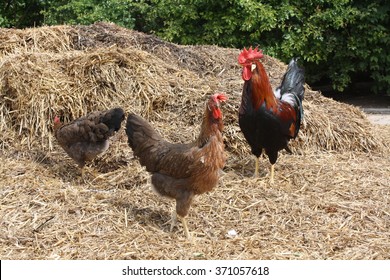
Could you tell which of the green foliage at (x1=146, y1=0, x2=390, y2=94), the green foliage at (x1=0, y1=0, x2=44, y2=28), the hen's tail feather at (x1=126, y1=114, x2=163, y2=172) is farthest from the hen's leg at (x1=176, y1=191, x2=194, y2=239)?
the green foliage at (x1=0, y1=0, x2=44, y2=28)

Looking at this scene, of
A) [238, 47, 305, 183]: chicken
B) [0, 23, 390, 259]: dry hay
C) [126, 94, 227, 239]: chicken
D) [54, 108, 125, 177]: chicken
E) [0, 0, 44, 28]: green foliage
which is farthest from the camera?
[0, 0, 44, 28]: green foliage

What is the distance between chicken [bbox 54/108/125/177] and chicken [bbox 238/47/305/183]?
1334 millimetres

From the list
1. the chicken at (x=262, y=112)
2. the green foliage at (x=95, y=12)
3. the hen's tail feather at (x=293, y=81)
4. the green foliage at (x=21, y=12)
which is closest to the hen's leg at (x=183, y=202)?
the chicken at (x=262, y=112)

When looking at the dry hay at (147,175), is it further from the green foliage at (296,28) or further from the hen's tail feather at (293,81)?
the green foliage at (296,28)

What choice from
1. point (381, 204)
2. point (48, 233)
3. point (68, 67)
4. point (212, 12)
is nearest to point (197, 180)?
point (48, 233)

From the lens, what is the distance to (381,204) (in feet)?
18.7

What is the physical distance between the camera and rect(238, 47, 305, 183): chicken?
5.97 m

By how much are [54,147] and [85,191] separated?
51.9 inches

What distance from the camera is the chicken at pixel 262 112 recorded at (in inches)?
235

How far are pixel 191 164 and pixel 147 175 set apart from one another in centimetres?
145

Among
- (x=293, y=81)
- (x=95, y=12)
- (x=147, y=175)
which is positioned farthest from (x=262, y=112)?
(x=95, y=12)

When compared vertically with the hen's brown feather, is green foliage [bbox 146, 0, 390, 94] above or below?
above

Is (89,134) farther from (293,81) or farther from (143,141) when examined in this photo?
(293,81)

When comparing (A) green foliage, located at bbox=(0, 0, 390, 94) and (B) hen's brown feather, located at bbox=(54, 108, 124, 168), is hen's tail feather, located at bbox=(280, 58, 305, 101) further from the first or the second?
(A) green foliage, located at bbox=(0, 0, 390, 94)
